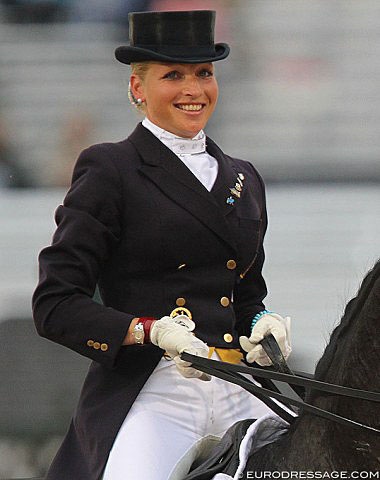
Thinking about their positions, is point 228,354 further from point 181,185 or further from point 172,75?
point 172,75

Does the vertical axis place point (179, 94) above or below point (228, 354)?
above

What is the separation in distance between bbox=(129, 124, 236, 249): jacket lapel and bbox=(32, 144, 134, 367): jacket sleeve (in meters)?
0.11

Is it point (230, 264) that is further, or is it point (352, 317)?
point (230, 264)

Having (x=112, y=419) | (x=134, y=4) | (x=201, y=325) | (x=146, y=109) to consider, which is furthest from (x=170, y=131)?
(x=134, y=4)

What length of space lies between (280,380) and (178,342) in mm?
213

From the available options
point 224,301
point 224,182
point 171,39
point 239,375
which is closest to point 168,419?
point 239,375

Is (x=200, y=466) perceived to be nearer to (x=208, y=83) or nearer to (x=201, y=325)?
(x=201, y=325)

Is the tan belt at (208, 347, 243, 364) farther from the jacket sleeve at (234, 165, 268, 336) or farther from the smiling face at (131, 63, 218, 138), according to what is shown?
the smiling face at (131, 63, 218, 138)

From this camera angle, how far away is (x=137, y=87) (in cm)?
273

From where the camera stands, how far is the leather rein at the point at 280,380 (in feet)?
7.36

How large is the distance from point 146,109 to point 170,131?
0.26 ft

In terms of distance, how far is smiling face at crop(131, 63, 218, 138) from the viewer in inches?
104

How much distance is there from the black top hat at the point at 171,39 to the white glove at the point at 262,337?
583 mm

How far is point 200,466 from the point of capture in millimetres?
2477
